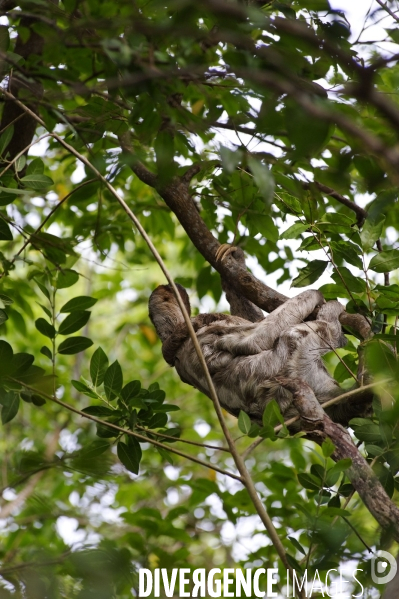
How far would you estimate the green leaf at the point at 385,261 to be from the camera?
351 cm

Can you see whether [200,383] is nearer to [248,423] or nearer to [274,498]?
[274,498]

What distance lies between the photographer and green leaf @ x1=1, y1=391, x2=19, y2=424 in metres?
3.41

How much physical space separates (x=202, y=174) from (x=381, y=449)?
2.19 m

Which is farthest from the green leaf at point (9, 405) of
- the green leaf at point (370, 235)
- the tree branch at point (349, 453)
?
the green leaf at point (370, 235)

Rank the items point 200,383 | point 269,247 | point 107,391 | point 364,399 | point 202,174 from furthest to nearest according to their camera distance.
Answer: point 269,247 < point 200,383 < point 202,174 < point 364,399 < point 107,391

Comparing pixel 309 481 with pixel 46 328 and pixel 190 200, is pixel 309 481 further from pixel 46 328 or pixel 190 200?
pixel 190 200

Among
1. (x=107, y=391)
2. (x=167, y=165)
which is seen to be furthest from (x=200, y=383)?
(x=167, y=165)

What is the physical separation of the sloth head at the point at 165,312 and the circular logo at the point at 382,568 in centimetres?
311

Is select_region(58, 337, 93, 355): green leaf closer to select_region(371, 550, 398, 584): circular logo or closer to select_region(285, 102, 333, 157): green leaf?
select_region(371, 550, 398, 584): circular logo

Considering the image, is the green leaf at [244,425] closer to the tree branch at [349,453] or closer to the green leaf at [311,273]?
the tree branch at [349,453]

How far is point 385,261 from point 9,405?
226cm

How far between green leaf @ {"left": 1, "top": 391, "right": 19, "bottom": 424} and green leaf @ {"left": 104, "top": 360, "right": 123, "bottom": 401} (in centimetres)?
50

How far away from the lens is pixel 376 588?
2992mm

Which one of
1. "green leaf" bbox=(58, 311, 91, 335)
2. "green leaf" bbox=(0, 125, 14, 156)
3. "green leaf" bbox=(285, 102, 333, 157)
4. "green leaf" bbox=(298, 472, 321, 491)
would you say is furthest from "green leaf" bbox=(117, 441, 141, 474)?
"green leaf" bbox=(285, 102, 333, 157)
